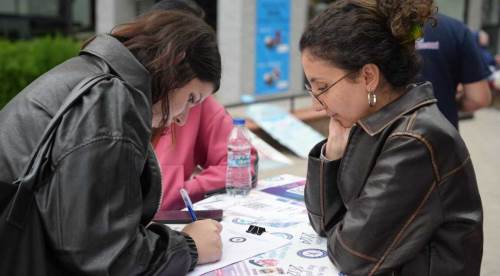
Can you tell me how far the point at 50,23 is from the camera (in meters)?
8.93

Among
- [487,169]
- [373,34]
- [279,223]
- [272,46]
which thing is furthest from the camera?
[272,46]

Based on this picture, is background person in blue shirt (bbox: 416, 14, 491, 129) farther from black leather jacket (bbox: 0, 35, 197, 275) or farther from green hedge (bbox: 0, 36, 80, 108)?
green hedge (bbox: 0, 36, 80, 108)

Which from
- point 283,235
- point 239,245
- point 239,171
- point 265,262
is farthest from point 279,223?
point 239,171

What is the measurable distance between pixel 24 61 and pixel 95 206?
4.63 metres

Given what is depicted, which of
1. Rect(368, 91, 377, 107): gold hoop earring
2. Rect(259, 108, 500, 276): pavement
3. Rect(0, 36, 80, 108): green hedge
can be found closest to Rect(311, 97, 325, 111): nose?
Rect(368, 91, 377, 107): gold hoop earring

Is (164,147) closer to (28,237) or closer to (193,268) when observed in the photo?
(193,268)

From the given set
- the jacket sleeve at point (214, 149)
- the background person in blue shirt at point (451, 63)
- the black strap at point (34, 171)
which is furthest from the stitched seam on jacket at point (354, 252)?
the background person in blue shirt at point (451, 63)

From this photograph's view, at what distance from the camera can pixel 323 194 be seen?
1827mm

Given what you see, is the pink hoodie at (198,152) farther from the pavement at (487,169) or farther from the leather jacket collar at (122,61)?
the pavement at (487,169)

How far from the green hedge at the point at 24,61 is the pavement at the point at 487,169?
2.38 meters

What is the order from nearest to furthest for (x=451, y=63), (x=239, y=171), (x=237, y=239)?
(x=237, y=239)
(x=239, y=171)
(x=451, y=63)

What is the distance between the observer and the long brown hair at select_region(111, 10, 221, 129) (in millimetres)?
1457

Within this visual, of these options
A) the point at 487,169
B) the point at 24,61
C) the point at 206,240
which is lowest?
the point at 487,169

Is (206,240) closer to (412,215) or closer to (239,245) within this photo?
(239,245)
